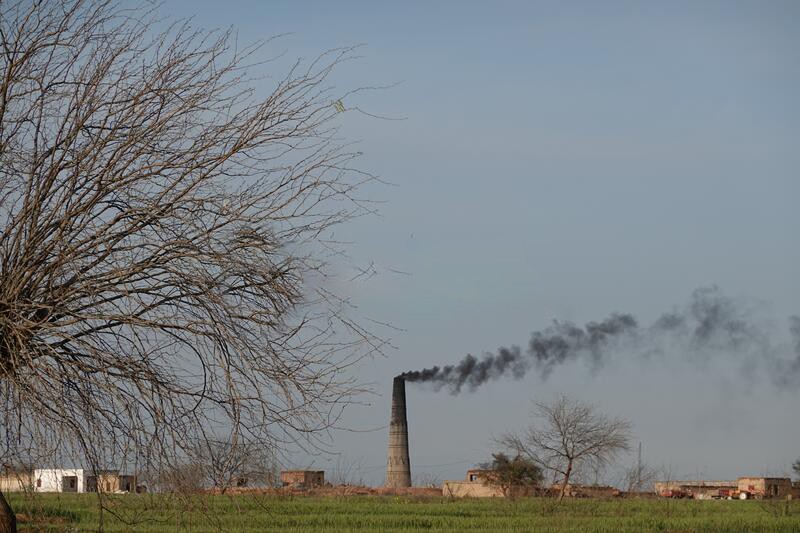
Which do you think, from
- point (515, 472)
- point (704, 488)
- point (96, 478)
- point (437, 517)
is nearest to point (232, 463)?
point (96, 478)

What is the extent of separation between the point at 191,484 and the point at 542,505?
21.1 metres

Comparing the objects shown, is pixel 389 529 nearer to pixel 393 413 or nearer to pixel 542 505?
pixel 542 505

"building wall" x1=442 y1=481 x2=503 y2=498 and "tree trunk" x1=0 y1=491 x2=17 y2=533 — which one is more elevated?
"tree trunk" x1=0 y1=491 x2=17 y2=533

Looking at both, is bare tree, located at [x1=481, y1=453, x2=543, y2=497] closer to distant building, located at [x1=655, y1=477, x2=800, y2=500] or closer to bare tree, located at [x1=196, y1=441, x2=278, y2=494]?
distant building, located at [x1=655, y1=477, x2=800, y2=500]

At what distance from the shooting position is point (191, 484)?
8.54 m

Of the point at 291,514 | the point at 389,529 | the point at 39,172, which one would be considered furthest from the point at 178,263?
the point at 291,514

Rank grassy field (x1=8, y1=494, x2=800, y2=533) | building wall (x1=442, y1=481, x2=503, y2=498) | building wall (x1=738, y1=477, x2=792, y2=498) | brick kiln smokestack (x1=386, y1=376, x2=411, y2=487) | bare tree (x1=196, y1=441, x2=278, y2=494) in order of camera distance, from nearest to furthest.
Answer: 1. bare tree (x1=196, y1=441, x2=278, y2=494)
2. grassy field (x1=8, y1=494, x2=800, y2=533)
3. building wall (x1=738, y1=477, x2=792, y2=498)
4. building wall (x1=442, y1=481, x2=503, y2=498)
5. brick kiln smokestack (x1=386, y1=376, x2=411, y2=487)

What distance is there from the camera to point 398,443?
197 ft

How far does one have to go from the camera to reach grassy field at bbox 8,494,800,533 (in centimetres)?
1833

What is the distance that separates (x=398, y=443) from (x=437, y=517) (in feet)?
122

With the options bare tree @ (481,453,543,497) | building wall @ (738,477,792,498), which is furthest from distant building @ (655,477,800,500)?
bare tree @ (481,453,543,497)

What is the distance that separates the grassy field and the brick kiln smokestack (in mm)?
30311

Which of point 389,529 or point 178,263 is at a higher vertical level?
point 178,263

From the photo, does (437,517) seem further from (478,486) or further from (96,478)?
(478,486)
